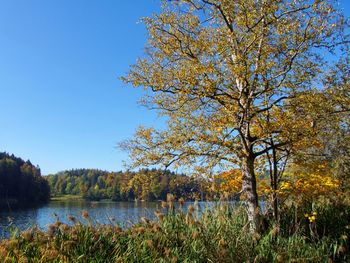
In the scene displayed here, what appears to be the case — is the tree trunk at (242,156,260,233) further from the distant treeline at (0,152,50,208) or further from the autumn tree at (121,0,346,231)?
the distant treeline at (0,152,50,208)

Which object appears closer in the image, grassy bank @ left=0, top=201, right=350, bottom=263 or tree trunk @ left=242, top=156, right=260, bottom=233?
grassy bank @ left=0, top=201, right=350, bottom=263

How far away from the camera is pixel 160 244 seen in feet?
20.9

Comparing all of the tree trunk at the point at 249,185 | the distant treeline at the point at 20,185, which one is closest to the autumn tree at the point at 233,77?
the tree trunk at the point at 249,185

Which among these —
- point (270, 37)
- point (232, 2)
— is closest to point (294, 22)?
point (270, 37)

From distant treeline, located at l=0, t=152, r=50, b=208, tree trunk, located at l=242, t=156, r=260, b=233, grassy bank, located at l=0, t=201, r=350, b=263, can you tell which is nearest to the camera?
grassy bank, located at l=0, t=201, r=350, b=263

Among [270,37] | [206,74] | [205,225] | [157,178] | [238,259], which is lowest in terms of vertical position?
[238,259]

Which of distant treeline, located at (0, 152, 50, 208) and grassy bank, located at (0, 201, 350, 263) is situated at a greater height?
distant treeline, located at (0, 152, 50, 208)

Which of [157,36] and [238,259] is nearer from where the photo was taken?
[238,259]

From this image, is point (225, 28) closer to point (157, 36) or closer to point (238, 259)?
point (157, 36)

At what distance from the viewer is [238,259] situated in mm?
6008

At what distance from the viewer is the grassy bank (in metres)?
5.25

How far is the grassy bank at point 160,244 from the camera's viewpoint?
5.25 m

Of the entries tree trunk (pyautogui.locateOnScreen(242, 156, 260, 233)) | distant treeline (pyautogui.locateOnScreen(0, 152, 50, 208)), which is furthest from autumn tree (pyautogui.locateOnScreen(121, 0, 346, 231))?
distant treeline (pyautogui.locateOnScreen(0, 152, 50, 208))

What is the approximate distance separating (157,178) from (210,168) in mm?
1746
